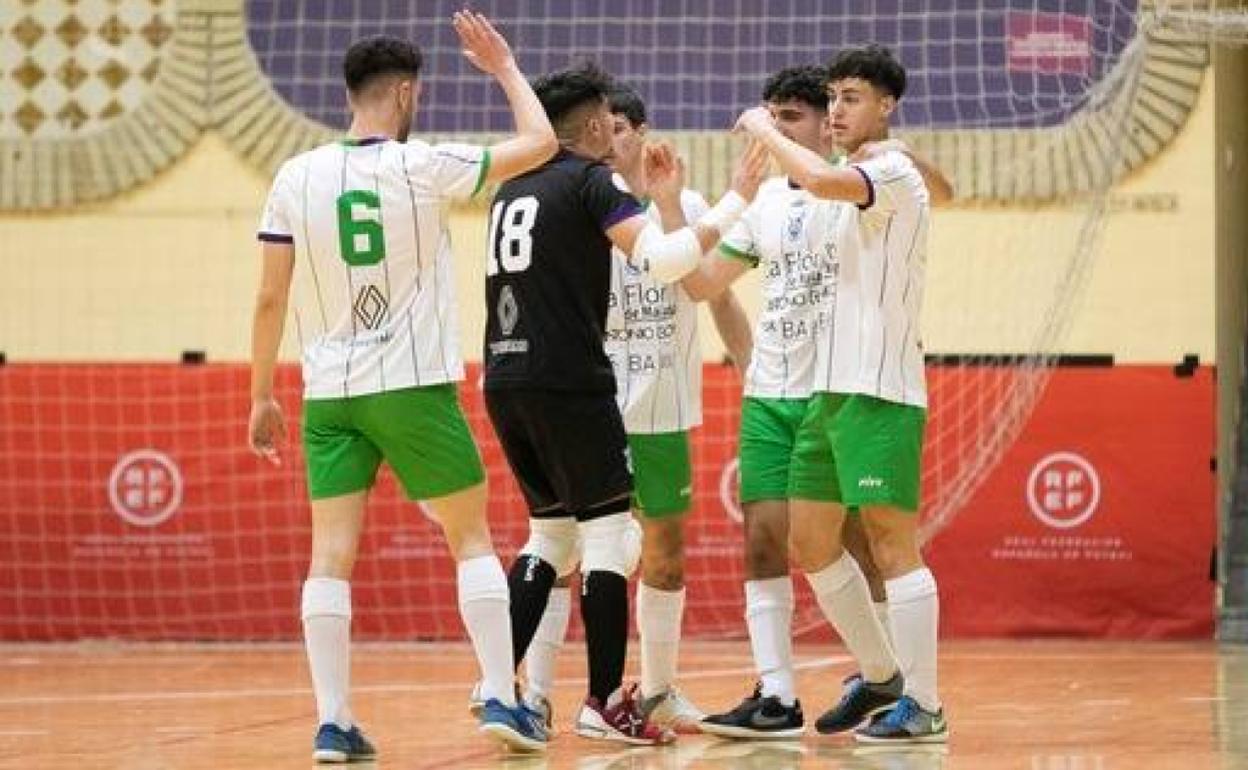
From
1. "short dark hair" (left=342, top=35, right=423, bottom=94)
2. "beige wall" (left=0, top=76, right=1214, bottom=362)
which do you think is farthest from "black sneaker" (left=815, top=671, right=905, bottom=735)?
"beige wall" (left=0, top=76, right=1214, bottom=362)

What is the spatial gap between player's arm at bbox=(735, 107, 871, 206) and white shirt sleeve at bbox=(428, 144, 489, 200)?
0.79m

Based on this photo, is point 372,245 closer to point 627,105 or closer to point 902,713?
point 627,105

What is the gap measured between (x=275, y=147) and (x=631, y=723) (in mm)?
7177

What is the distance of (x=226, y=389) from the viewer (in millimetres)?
12688

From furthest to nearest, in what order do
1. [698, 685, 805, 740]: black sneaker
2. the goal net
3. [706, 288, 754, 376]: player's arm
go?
1. the goal net
2. [706, 288, 754, 376]: player's arm
3. [698, 685, 805, 740]: black sneaker

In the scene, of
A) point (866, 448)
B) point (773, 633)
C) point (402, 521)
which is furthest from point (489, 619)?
point (402, 521)

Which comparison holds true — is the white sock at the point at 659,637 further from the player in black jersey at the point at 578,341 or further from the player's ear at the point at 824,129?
the player's ear at the point at 824,129

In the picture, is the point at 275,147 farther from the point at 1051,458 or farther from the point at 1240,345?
the point at 1240,345

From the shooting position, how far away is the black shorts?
687 centimetres

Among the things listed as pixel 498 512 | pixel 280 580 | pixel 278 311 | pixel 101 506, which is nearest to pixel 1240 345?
pixel 498 512

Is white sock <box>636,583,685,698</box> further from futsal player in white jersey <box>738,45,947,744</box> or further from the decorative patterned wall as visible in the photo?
the decorative patterned wall

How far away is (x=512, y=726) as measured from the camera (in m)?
6.59

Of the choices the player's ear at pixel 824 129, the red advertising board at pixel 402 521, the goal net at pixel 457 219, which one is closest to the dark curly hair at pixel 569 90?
the player's ear at pixel 824 129

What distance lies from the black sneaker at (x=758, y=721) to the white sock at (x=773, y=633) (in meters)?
0.04
